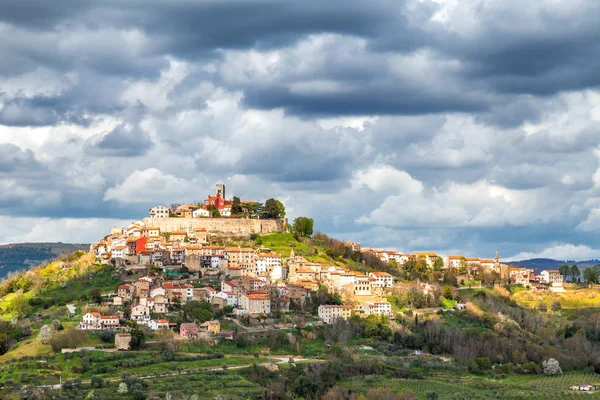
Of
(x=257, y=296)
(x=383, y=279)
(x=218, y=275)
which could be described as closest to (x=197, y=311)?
(x=257, y=296)

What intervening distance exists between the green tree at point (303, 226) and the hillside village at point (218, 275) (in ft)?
5.49

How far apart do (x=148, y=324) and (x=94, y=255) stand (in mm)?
24984

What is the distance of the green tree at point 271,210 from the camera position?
396 feet

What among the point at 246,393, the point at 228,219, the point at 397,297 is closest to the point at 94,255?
the point at 228,219

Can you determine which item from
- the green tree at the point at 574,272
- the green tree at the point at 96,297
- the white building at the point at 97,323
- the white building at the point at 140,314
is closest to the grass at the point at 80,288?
the green tree at the point at 96,297

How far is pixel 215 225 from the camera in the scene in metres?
113

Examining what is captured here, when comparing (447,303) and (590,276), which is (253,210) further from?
(590,276)

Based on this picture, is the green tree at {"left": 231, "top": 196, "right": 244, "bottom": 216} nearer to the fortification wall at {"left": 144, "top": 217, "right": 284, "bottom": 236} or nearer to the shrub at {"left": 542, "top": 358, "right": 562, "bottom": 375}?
the fortification wall at {"left": 144, "top": 217, "right": 284, "bottom": 236}

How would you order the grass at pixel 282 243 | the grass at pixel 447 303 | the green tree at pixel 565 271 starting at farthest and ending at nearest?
the green tree at pixel 565 271 → the grass at pixel 282 243 → the grass at pixel 447 303

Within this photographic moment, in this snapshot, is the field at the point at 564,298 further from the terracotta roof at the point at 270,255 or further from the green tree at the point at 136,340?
the green tree at the point at 136,340

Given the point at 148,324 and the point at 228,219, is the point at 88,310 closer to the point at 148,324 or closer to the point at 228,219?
the point at 148,324

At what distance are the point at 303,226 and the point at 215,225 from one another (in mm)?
13887

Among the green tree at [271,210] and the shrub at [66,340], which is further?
the green tree at [271,210]

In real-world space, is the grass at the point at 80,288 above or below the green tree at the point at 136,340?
above
